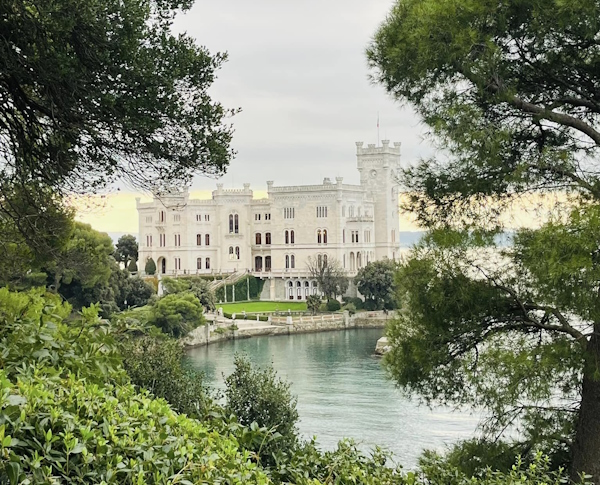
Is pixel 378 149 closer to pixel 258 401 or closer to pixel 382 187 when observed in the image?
pixel 382 187

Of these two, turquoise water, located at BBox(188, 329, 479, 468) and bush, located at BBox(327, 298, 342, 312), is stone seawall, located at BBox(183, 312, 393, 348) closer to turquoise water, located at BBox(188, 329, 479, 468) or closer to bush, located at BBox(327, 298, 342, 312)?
turquoise water, located at BBox(188, 329, 479, 468)

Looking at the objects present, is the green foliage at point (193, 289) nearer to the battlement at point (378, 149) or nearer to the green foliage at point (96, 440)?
the battlement at point (378, 149)

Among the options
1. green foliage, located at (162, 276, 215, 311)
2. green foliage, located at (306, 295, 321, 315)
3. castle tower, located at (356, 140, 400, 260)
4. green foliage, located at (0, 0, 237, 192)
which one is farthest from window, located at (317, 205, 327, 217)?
green foliage, located at (0, 0, 237, 192)

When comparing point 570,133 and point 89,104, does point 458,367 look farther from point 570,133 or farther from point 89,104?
point 89,104

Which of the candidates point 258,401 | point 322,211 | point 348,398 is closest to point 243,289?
point 322,211

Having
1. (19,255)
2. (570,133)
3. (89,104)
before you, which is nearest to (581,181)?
(570,133)

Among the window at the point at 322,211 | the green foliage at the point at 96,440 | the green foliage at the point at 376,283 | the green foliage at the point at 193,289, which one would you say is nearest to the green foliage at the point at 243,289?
the green foliage at the point at 193,289

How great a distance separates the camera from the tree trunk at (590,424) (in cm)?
364

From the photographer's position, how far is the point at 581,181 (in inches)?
150

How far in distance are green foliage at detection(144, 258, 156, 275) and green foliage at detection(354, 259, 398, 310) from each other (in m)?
11.2

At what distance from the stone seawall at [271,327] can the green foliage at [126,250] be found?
14.4 meters

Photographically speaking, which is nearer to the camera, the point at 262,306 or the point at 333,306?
the point at 333,306

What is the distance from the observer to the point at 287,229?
121ft

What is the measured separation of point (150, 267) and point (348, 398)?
84.8 ft
